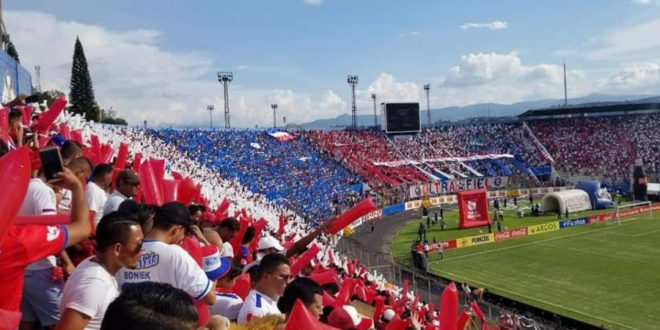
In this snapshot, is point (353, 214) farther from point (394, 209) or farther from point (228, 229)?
point (394, 209)

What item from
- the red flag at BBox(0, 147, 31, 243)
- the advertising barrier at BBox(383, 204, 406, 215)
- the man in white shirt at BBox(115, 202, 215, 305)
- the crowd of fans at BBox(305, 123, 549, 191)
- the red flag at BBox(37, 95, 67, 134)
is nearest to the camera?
the red flag at BBox(0, 147, 31, 243)

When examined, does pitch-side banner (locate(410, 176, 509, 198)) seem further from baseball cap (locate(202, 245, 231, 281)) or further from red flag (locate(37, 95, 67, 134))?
baseball cap (locate(202, 245, 231, 281))

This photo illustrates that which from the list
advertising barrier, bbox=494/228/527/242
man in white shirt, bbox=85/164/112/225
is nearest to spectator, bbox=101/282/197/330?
man in white shirt, bbox=85/164/112/225

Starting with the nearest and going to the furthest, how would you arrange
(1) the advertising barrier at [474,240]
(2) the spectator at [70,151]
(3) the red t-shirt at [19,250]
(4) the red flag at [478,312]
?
(3) the red t-shirt at [19,250] → (2) the spectator at [70,151] → (4) the red flag at [478,312] → (1) the advertising barrier at [474,240]

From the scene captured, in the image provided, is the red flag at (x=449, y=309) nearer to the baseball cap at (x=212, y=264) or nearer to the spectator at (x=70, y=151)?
the baseball cap at (x=212, y=264)

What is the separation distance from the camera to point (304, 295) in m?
3.70

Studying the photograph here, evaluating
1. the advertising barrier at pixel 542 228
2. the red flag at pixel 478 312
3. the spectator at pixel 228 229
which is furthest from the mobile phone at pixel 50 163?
the advertising barrier at pixel 542 228

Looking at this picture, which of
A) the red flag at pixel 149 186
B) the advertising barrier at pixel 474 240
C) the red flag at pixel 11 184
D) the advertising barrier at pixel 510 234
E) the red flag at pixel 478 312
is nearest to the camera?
the red flag at pixel 11 184

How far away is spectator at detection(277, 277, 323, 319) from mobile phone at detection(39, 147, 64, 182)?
158cm

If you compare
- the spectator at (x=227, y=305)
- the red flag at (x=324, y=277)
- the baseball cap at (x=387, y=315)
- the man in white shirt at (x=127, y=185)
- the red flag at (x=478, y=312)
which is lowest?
the red flag at (x=478, y=312)

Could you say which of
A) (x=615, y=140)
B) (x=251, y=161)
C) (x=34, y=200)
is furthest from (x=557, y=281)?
(x=615, y=140)

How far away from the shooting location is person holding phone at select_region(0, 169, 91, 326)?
9.02 feet

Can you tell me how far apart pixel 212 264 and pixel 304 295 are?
81 cm

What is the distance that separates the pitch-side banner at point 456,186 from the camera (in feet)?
152
